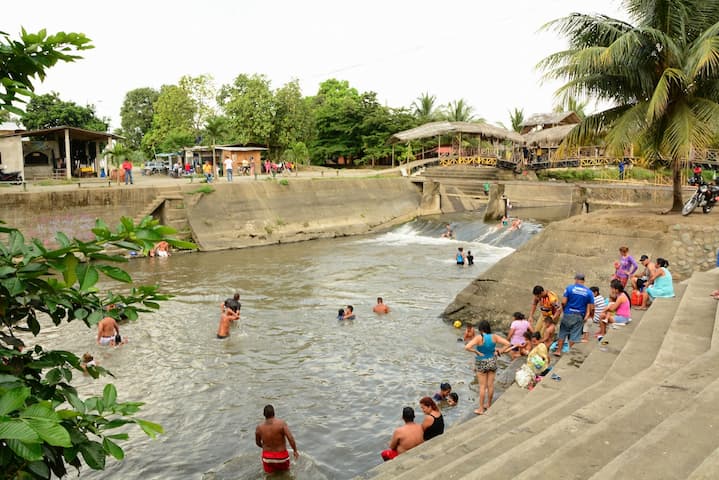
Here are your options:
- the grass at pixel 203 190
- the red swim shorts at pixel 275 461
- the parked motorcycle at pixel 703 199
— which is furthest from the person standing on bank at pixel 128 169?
the parked motorcycle at pixel 703 199

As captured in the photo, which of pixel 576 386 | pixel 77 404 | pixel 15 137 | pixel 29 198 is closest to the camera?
pixel 77 404

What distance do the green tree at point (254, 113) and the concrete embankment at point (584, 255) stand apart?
30017 mm

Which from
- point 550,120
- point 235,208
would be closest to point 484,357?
point 235,208

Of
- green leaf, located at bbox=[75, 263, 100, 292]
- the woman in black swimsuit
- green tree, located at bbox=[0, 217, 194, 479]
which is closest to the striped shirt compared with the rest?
the woman in black swimsuit

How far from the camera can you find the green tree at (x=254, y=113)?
1666 inches

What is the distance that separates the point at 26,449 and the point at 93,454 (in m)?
0.65

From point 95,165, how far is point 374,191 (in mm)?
15589

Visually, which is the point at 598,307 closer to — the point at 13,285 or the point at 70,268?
the point at 70,268

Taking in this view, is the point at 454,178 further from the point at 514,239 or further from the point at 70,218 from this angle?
the point at 70,218

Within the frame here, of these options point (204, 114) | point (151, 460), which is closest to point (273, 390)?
point (151, 460)

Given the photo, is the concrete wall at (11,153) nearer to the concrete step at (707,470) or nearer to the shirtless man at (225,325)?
the shirtless man at (225,325)

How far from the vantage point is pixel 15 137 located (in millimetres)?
28172

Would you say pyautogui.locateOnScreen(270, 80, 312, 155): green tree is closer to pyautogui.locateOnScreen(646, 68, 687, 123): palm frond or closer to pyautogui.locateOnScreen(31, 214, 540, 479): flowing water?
pyautogui.locateOnScreen(31, 214, 540, 479): flowing water

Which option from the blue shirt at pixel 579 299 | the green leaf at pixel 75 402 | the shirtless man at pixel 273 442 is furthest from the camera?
the blue shirt at pixel 579 299
